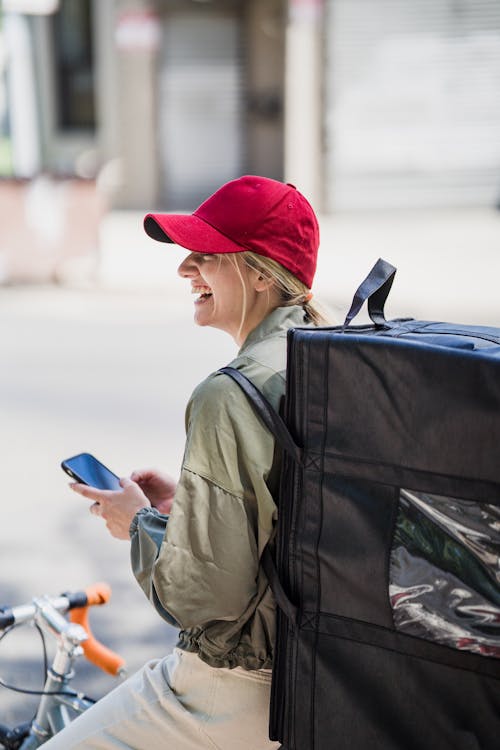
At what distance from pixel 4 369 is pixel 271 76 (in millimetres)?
13693

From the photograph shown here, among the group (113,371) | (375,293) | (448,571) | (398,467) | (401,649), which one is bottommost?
(113,371)

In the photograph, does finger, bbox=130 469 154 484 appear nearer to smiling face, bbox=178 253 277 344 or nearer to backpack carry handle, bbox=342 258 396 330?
smiling face, bbox=178 253 277 344

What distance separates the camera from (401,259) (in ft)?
42.0

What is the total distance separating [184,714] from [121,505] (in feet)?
1.32

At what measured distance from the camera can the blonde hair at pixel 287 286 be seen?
1.96 meters

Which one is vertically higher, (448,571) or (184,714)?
(448,571)

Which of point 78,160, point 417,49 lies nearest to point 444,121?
point 417,49

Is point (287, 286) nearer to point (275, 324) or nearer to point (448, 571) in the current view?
point (275, 324)

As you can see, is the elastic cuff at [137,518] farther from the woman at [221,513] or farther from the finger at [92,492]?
the finger at [92,492]

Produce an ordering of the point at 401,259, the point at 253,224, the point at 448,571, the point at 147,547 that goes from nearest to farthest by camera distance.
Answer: the point at 448,571, the point at 147,547, the point at 253,224, the point at 401,259

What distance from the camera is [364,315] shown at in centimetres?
831

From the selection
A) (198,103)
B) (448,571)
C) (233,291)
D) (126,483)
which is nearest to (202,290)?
(233,291)

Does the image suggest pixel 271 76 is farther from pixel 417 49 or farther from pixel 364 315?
pixel 364 315

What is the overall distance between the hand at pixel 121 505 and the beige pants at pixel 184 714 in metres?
0.26
